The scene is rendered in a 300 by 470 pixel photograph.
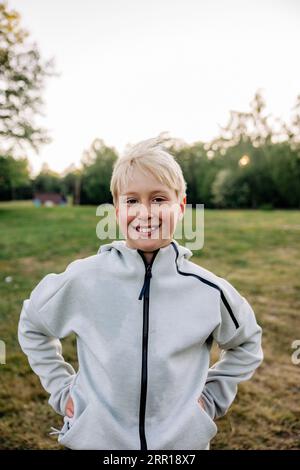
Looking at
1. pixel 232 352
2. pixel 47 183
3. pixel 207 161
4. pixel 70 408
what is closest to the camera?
pixel 70 408

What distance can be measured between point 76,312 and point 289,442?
87.6 inches

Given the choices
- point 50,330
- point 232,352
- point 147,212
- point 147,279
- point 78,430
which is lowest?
point 78,430

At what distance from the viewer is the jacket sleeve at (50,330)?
1.70 meters

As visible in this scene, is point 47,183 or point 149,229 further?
point 47,183

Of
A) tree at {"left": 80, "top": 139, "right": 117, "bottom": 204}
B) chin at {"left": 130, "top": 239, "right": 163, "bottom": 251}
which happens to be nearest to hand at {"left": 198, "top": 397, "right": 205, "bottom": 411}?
chin at {"left": 130, "top": 239, "right": 163, "bottom": 251}

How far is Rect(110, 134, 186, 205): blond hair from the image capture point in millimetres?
1671

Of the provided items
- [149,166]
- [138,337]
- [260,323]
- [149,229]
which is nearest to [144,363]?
[138,337]

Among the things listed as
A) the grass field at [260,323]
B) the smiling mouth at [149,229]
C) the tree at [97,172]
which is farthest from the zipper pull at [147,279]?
the tree at [97,172]

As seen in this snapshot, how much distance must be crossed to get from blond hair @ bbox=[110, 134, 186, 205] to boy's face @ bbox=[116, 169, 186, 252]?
0.08ft

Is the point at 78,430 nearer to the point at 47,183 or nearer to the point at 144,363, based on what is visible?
the point at 144,363

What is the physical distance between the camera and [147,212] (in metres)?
1.65

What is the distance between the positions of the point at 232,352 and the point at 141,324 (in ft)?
1.64

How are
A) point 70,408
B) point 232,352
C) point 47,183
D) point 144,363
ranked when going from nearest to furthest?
point 144,363
point 70,408
point 232,352
point 47,183

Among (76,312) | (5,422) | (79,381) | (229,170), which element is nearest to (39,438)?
(5,422)
